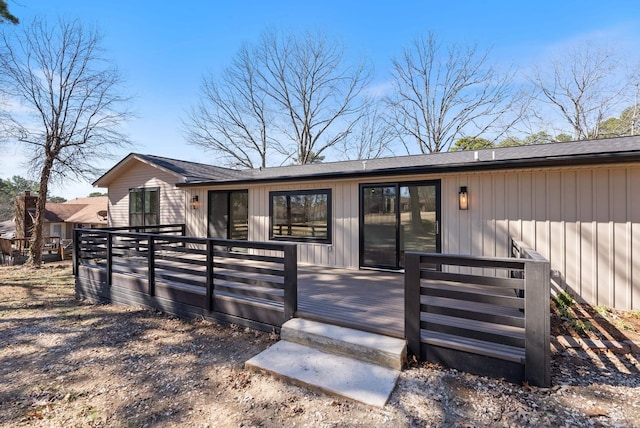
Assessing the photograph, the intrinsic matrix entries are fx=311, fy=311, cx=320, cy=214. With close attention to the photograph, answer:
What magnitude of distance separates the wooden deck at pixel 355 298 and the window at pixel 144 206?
5.89 m

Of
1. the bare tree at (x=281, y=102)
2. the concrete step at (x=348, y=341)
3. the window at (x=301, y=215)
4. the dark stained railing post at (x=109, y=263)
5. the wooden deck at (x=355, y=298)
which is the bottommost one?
the concrete step at (x=348, y=341)

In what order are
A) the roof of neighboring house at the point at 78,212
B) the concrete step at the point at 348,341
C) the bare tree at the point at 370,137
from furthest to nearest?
the roof of neighboring house at the point at 78,212, the bare tree at the point at 370,137, the concrete step at the point at 348,341

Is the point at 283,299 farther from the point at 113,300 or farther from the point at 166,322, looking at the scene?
the point at 113,300

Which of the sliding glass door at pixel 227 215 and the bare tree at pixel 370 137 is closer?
the sliding glass door at pixel 227 215

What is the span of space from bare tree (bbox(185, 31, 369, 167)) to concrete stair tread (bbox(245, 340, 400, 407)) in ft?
61.7

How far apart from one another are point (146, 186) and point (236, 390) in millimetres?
8817

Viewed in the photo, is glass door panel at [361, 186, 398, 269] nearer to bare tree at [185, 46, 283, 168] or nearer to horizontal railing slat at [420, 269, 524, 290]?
horizontal railing slat at [420, 269, 524, 290]

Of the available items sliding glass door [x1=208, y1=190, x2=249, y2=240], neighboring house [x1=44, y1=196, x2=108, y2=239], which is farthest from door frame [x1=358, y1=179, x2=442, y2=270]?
neighboring house [x1=44, y1=196, x2=108, y2=239]

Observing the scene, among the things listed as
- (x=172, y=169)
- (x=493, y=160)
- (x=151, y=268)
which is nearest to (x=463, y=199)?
(x=493, y=160)

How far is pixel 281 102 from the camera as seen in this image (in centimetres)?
2155

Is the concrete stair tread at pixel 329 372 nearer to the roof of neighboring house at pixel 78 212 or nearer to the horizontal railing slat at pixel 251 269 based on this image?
the horizontal railing slat at pixel 251 269

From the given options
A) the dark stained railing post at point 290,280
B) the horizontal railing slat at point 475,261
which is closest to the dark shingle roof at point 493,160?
the horizontal railing slat at point 475,261

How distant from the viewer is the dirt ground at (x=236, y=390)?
7.41 feet

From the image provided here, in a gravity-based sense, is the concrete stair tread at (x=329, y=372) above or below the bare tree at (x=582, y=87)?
below
